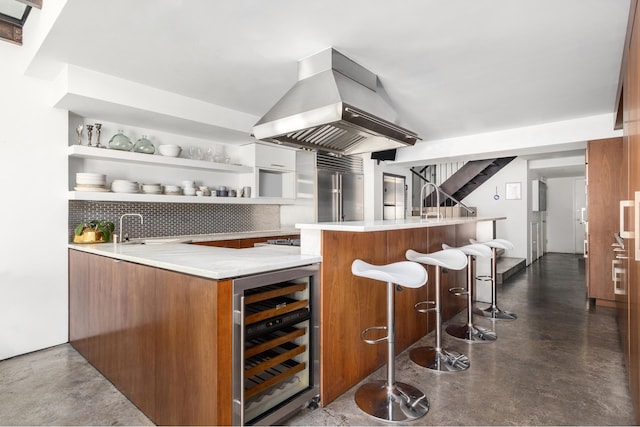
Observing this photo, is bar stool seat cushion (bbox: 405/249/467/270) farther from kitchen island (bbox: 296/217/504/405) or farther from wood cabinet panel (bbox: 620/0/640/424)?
wood cabinet panel (bbox: 620/0/640/424)

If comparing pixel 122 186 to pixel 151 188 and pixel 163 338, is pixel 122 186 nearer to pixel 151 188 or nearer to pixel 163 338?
pixel 151 188

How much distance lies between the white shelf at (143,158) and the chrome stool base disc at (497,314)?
11.7ft

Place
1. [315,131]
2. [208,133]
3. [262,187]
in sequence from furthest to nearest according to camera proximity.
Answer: [262,187]
[208,133]
[315,131]

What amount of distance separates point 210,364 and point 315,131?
6.73ft

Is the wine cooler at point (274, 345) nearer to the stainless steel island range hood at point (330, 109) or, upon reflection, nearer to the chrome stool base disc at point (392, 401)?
the chrome stool base disc at point (392, 401)

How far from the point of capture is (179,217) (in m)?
4.18

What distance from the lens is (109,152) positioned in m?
3.35

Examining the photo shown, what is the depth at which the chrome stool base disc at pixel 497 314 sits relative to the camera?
12.2 feet

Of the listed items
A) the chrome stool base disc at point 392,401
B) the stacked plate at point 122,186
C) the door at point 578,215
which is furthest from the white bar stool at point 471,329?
the door at point 578,215

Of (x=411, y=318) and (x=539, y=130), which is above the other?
(x=539, y=130)

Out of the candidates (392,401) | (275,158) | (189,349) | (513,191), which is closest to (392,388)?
(392,401)

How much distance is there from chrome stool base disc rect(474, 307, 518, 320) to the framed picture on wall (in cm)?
452

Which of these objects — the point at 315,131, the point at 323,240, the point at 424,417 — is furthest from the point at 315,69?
the point at 424,417

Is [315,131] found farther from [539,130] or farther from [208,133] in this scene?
[539,130]
